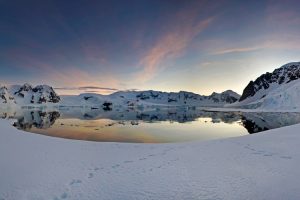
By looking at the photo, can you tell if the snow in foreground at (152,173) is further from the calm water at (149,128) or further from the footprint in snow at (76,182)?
the calm water at (149,128)

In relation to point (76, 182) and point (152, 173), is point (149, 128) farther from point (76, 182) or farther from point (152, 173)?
point (76, 182)

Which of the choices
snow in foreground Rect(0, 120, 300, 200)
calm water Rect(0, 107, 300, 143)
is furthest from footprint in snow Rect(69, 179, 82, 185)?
calm water Rect(0, 107, 300, 143)

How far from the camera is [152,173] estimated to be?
36.0ft

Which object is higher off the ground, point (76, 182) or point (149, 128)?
point (149, 128)

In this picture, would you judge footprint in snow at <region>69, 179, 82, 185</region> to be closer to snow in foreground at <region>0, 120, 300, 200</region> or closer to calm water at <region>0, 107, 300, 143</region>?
snow in foreground at <region>0, 120, 300, 200</region>

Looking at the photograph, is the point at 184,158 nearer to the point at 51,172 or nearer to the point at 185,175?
the point at 185,175

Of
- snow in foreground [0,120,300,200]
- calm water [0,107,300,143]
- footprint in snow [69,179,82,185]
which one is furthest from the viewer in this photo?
calm water [0,107,300,143]

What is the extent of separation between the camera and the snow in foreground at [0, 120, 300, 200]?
8.55 metres

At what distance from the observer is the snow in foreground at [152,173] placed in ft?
28.0

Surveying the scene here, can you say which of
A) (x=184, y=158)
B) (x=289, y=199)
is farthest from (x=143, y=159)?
(x=289, y=199)

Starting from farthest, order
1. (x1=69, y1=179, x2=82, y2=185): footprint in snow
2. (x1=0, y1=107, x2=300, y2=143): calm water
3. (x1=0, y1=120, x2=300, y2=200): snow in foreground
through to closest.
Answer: (x1=0, y1=107, x2=300, y2=143): calm water → (x1=69, y1=179, x2=82, y2=185): footprint in snow → (x1=0, y1=120, x2=300, y2=200): snow in foreground

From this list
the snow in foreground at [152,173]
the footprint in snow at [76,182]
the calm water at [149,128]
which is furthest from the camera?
the calm water at [149,128]

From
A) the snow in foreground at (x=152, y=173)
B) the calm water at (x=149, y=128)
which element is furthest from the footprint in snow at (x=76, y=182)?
the calm water at (x=149, y=128)

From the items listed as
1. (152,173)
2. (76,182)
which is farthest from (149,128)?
(76,182)
